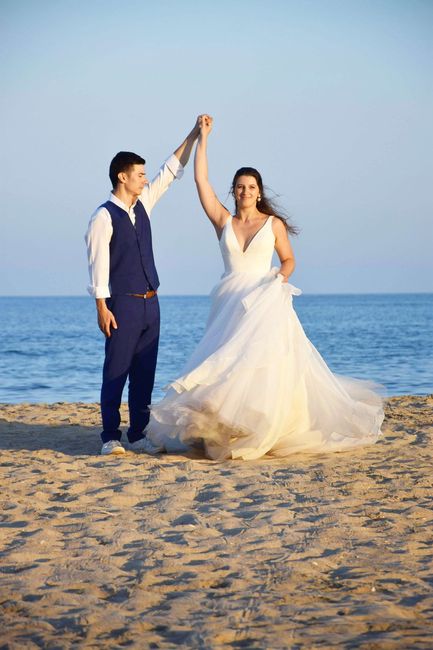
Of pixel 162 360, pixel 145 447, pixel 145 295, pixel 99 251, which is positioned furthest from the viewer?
pixel 162 360

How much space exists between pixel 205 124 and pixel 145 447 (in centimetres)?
242

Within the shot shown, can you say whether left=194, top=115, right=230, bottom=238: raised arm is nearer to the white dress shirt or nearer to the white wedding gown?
the white wedding gown

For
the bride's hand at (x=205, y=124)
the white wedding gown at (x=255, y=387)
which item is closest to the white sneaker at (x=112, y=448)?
the white wedding gown at (x=255, y=387)

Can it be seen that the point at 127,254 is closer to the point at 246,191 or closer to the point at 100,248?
the point at 100,248

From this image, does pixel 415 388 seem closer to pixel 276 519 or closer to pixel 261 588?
pixel 276 519

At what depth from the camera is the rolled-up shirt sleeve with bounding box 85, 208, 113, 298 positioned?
6.41m

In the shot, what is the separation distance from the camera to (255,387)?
20.7 feet

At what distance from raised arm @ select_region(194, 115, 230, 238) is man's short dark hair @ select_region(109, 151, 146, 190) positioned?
1.38ft

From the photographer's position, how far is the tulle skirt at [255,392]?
627 centimetres

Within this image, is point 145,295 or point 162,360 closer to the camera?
point 145,295

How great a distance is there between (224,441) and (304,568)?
2.55 m

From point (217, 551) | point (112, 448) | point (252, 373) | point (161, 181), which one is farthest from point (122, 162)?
point (217, 551)

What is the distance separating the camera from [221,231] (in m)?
6.87

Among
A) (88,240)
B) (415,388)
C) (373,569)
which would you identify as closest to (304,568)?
(373,569)
